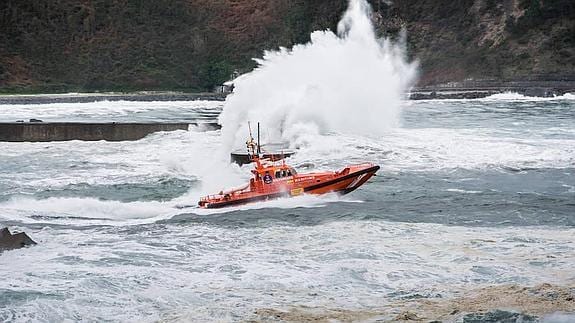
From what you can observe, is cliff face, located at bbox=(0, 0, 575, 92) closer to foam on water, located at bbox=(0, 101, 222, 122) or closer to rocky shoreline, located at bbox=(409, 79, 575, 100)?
rocky shoreline, located at bbox=(409, 79, 575, 100)

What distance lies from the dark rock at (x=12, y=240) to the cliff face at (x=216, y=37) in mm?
69286

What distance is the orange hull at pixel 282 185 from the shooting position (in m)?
21.0

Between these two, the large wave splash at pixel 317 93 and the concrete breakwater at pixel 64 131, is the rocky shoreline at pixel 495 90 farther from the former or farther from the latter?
the concrete breakwater at pixel 64 131

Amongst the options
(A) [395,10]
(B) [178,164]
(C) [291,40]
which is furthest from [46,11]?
(B) [178,164]

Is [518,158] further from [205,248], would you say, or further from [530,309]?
[530,309]

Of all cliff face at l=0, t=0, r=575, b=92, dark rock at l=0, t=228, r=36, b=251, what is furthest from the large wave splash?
cliff face at l=0, t=0, r=575, b=92

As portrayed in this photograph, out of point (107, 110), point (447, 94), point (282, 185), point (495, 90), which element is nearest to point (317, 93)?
→ point (282, 185)

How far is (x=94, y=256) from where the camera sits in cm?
1520

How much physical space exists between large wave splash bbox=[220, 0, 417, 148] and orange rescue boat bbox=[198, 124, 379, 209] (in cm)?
1204

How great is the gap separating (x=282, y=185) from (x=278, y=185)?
10cm

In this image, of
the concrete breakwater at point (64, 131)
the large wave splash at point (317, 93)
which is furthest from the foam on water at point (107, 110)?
the large wave splash at point (317, 93)

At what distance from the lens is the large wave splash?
36.3m

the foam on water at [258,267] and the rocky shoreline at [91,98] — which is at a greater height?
the rocky shoreline at [91,98]

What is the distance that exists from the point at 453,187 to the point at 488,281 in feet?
35.3
